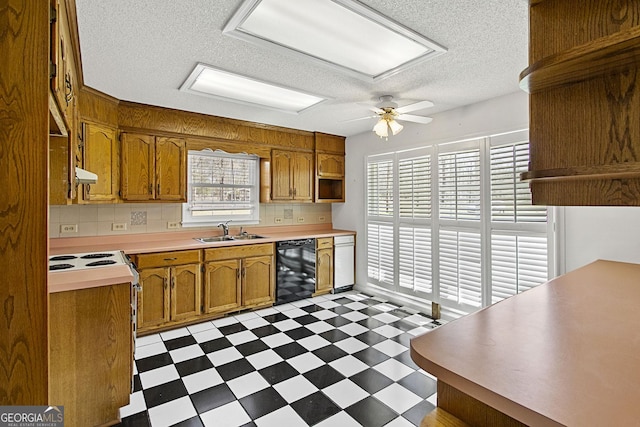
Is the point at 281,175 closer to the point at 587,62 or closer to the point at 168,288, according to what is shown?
the point at 168,288

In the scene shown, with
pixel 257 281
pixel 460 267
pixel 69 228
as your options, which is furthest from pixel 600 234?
pixel 69 228

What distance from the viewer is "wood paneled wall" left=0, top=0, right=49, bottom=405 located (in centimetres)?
105

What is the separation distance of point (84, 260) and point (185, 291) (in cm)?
Answer: 107

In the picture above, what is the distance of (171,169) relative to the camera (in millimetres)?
3539

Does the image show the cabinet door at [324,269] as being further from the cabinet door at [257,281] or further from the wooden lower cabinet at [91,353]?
the wooden lower cabinet at [91,353]

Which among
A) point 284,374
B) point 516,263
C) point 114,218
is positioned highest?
point 114,218

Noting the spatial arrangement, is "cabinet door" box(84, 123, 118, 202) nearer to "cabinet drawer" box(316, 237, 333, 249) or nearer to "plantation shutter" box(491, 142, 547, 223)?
"cabinet drawer" box(316, 237, 333, 249)

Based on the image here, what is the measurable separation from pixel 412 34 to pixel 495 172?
1769 millimetres

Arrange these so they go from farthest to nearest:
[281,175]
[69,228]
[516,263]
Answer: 1. [281,175]
2. [69,228]
3. [516,263]

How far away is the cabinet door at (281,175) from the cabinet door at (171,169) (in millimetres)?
1118

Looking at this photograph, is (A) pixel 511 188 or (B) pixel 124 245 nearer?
(A) pixel 511 188

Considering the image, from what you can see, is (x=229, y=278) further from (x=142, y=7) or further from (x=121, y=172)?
(x=142, y=7)

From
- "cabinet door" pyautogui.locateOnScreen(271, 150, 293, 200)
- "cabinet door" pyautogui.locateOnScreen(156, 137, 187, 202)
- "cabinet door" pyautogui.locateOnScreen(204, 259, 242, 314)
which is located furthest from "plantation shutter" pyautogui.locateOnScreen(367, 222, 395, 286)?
"cabinet door" pyautogui.locateOnScreen(156, 137, 187, 202)

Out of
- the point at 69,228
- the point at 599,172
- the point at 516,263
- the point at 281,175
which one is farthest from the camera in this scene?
the point at 281,175
